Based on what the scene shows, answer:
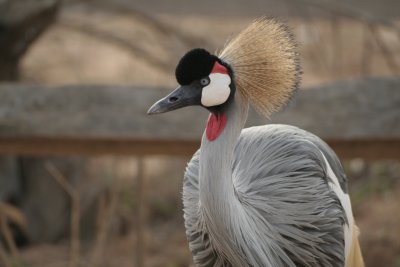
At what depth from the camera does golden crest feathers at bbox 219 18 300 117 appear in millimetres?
2309

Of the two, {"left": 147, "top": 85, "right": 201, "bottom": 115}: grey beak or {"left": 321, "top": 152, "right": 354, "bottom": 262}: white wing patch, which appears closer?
{"left": 147, "top": 85, "right": 201, "bottom": 115}: grey beak

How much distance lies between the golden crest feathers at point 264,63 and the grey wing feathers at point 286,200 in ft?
1.05

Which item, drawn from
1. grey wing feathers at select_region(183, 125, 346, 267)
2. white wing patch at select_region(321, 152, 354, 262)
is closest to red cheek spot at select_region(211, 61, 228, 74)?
grey wing feathers at select_region(183, 125, 346, 267)

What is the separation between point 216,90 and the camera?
2215 millimetres

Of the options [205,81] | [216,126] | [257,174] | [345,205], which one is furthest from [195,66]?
[345,205]

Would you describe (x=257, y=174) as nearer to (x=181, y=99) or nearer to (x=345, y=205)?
(x=345, y=205)

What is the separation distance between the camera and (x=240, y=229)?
92.3 inches

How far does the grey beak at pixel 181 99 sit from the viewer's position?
2193mm

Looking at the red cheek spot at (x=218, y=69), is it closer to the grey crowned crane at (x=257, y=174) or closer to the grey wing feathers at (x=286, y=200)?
the grey crowned crane at (x=257, y=174)

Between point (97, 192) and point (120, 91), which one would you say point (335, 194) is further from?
point (97, 192)

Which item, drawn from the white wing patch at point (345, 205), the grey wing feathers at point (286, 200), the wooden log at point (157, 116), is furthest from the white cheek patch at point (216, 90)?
the wooden log at point (157, 116)

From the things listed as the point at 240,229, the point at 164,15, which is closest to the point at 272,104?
the point at 240,229

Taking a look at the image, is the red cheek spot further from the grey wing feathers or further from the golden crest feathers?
the grey wing feathers

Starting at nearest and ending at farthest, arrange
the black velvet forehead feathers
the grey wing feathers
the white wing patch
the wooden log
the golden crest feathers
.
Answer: the black velvet forehead feathers → the golden crest feathers → the grey wing feathers → the white wing patch → the wooden log
